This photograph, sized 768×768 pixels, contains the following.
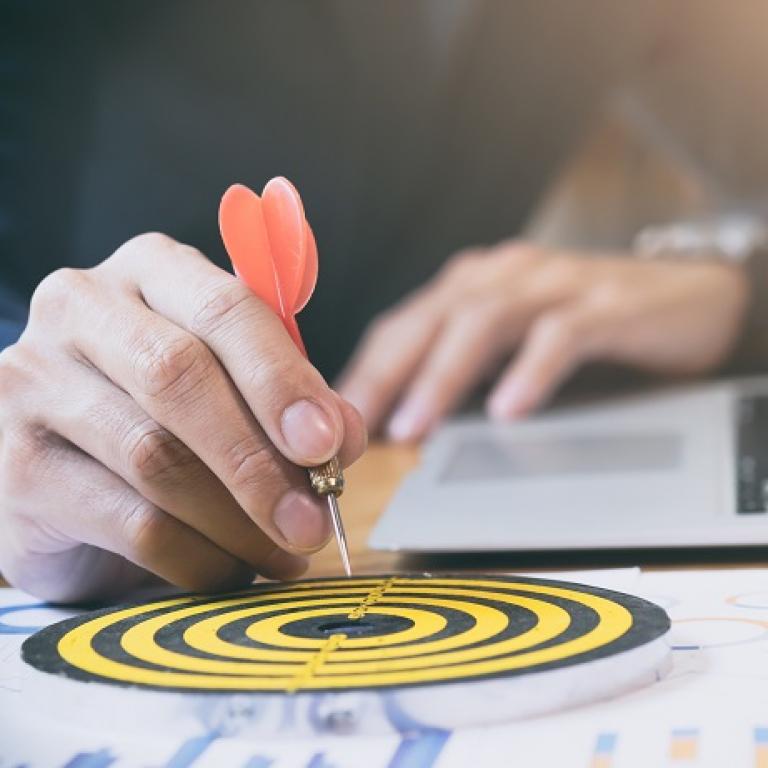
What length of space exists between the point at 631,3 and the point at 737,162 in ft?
0.93

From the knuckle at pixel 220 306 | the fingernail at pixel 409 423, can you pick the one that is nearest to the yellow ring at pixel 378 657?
the knuckle at pixel 220 306

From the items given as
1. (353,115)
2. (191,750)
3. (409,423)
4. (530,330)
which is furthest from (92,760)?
(353,115)

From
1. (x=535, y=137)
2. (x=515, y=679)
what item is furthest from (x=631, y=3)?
(x=515, y=679)

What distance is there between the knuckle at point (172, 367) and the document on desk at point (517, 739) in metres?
0.14

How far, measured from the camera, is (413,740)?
15.8 inches

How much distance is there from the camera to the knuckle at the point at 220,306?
56 cm

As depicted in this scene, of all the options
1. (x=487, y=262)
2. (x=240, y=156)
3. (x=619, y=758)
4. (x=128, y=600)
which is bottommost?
(x=619, y=758)

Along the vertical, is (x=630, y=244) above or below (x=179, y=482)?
above

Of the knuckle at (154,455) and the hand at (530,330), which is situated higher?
the hand at (530,330)

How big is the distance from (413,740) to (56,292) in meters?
0.32

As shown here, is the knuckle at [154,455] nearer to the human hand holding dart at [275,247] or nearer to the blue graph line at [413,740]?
the human hand holding dart at [275,247]

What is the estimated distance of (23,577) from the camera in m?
0.63

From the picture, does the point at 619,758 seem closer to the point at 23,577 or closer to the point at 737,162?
the point at 23,577

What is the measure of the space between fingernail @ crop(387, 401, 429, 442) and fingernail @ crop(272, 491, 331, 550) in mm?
618
